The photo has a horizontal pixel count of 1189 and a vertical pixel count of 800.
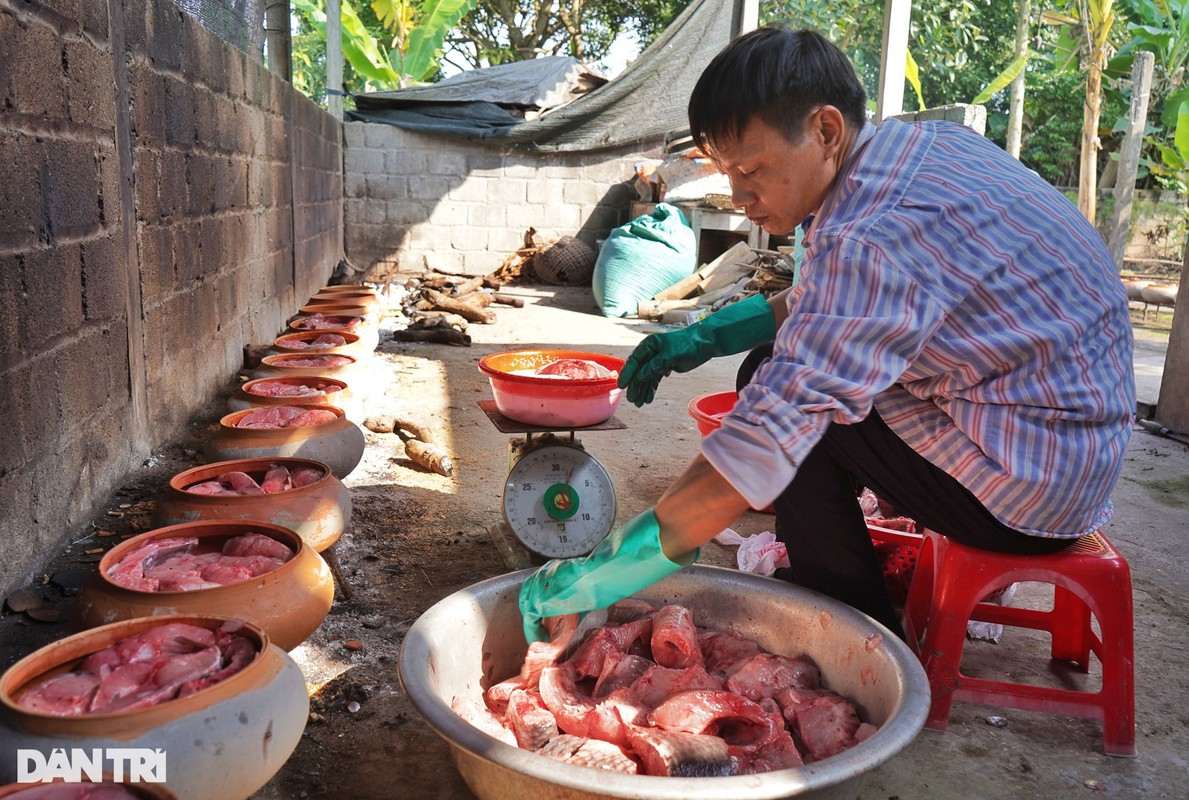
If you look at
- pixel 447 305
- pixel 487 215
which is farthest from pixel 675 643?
pixel 487 215

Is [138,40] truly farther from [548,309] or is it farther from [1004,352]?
[548,309]

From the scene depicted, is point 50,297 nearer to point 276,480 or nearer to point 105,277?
point 105,277

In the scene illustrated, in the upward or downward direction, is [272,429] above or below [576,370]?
below

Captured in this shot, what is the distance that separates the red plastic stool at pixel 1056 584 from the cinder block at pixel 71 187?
2.47 meters

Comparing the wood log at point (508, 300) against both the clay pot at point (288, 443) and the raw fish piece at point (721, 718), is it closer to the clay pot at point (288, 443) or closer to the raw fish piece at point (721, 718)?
the clay pot at point (288, 443)

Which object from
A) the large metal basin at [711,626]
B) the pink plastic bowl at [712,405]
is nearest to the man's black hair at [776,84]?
the large metal basin at [711,626]

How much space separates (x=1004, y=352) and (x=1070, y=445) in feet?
0.84

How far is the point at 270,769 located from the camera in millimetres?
1447

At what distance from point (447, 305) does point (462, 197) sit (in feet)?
10.2

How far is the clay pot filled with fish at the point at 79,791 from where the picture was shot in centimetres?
115

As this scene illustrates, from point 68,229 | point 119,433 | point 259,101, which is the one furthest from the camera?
point 259,101

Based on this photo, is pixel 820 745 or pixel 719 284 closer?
pixel 820 745

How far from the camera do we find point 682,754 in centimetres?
160

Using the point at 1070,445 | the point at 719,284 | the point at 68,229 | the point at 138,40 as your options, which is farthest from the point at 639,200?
the point at 1070,445
